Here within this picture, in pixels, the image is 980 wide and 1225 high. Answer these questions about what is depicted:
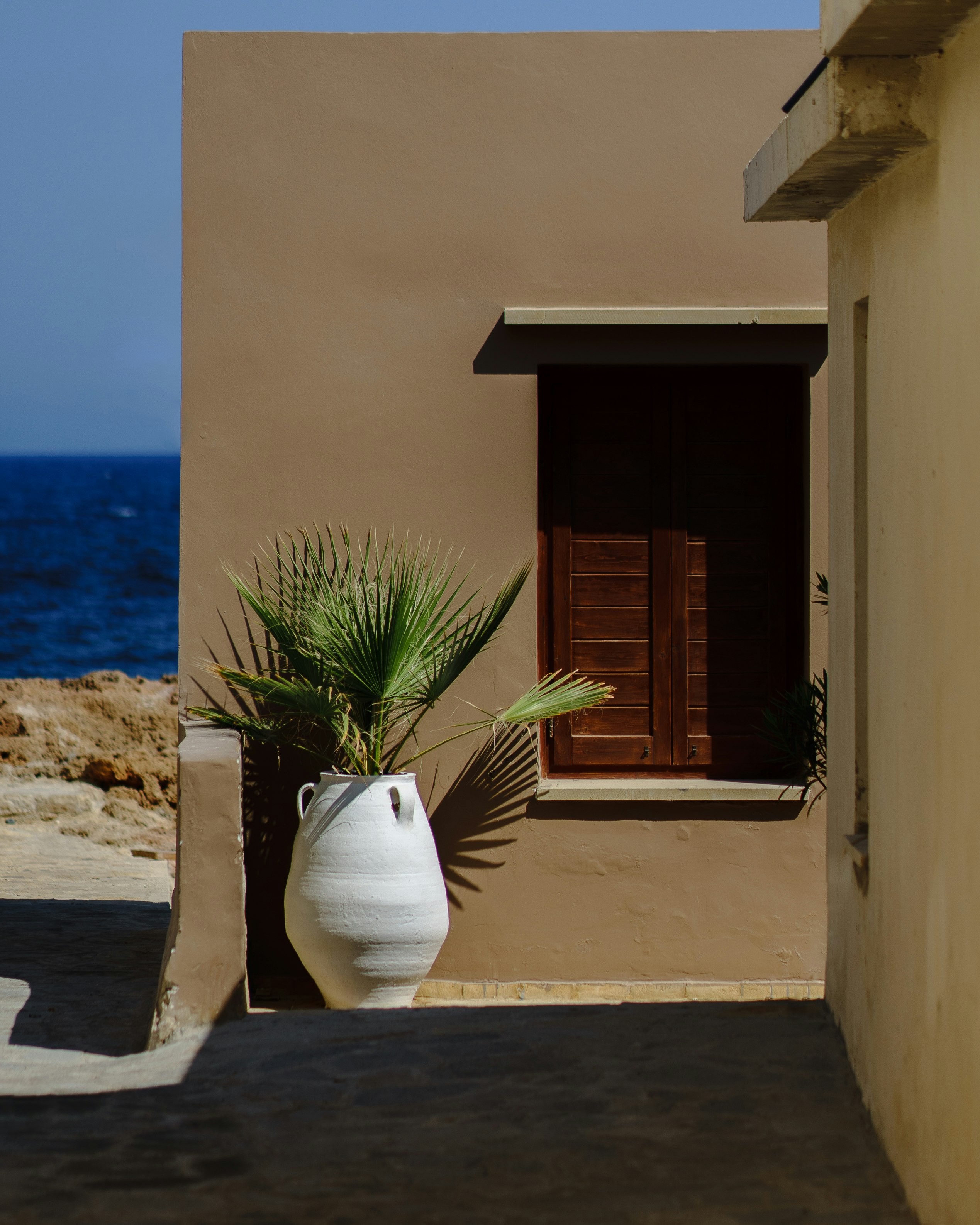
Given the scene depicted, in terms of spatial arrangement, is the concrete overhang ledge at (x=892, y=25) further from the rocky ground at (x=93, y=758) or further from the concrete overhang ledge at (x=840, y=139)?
the rocky ground at (x=93, y=758)

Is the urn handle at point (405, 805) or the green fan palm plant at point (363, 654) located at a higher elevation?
the green fan palm plant at point (363, 654)

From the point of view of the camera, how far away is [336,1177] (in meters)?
3.35

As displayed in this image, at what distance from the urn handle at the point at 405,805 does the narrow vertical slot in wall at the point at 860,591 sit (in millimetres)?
1931

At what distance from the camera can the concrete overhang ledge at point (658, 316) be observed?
5816 mm

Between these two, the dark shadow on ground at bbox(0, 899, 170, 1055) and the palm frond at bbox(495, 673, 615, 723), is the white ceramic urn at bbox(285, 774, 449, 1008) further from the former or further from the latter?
the dark shadow on ground at bbox(0, 899, 170, 1055)

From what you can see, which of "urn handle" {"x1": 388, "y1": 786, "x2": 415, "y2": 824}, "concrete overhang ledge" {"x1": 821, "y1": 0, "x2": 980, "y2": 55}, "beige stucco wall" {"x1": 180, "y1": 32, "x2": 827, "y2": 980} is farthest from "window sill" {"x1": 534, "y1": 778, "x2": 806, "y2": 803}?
"concrete overhang ledge" {"x1": 821, "y1": 0, "x2": 980, "y2": 55}

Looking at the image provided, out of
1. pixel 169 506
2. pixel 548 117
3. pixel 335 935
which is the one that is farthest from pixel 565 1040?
pixel 169 506

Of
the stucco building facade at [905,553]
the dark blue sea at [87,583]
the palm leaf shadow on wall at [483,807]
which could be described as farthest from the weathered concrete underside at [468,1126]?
the dark blue sea at [87,583]

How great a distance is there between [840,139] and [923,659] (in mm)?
1290

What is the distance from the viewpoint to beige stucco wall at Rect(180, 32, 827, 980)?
19.3 feet

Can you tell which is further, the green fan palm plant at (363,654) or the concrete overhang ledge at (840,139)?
the green fan palm plant at (363,654)

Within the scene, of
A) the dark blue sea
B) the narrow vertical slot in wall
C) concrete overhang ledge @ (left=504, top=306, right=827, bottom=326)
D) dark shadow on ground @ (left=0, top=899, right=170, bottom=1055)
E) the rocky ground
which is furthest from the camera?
the dark blue sea

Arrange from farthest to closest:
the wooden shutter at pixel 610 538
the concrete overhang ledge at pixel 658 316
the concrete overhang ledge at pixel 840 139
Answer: the wooden shutter at pixel 610 538 < the concrete overhang ledge at pixel 658 316 < the concrete overhang ledge at pixel 840 139

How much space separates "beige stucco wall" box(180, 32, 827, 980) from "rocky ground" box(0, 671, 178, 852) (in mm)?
4074
